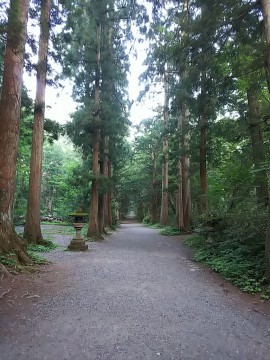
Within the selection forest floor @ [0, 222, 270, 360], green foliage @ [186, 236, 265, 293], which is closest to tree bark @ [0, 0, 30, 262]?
forest floor @ [0, 222, 270, 360]

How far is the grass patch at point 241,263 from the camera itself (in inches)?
193

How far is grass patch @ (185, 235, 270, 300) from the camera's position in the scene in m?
4.90

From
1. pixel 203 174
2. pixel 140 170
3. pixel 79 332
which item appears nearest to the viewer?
pixel 79 332

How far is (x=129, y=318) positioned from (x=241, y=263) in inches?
139

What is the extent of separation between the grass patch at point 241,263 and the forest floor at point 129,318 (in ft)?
0.80

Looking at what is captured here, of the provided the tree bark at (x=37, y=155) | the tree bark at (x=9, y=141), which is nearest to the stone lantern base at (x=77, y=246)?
the tree bark at (x=37, y=155)

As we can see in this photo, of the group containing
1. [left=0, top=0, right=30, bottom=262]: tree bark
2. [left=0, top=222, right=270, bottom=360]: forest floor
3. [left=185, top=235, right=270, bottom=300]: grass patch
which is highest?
[left=0, top=0, right=30, bottom=262]: tree bark

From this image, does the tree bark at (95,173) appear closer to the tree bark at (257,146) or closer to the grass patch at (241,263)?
the grass patch at (241,263)

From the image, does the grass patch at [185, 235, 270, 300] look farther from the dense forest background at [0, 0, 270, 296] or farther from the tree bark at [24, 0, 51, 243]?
the tree bark at [24, 0, 51, 243]

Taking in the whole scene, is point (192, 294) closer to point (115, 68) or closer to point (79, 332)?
point (79, 332)

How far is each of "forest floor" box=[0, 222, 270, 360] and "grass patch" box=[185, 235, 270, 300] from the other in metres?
0.24

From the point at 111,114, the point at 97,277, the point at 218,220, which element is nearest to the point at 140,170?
the point at 111,114

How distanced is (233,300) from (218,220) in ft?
15.9

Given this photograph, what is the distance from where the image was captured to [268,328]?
11.1ft
